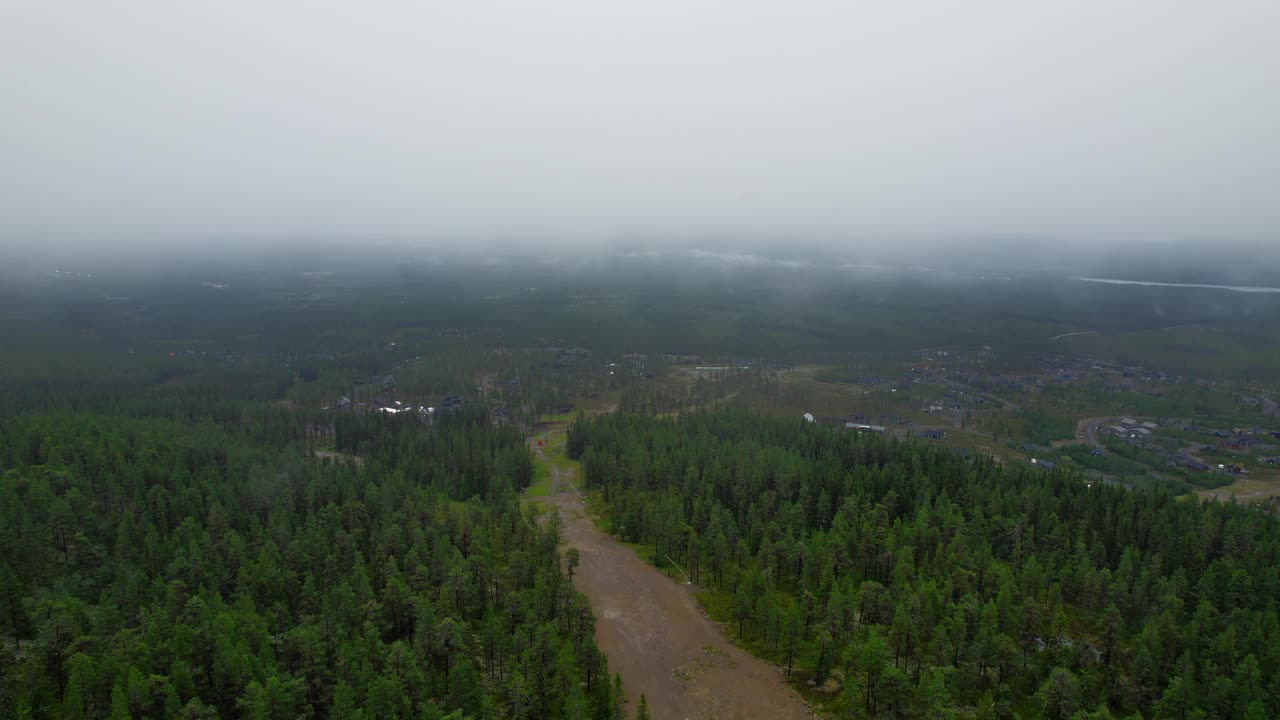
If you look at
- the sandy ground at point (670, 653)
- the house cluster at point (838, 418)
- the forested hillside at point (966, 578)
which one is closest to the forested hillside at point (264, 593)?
the sandy ground at point (670, 653)

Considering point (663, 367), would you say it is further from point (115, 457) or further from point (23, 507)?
point (23, 507)

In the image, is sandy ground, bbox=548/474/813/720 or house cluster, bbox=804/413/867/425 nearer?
sandy ground, bbox=548/474/813/720

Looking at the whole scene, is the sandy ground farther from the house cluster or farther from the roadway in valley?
the house cluster

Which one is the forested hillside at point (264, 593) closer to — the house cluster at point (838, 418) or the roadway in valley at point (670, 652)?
the roadway in valley at point (670, 652)

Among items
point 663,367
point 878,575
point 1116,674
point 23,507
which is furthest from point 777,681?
point 663,367

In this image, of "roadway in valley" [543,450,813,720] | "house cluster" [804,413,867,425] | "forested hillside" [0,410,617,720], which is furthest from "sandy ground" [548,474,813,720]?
"house cluster" [804,413,867,425]

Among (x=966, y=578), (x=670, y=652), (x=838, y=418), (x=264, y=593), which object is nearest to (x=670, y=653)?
(x=670, y=652)
